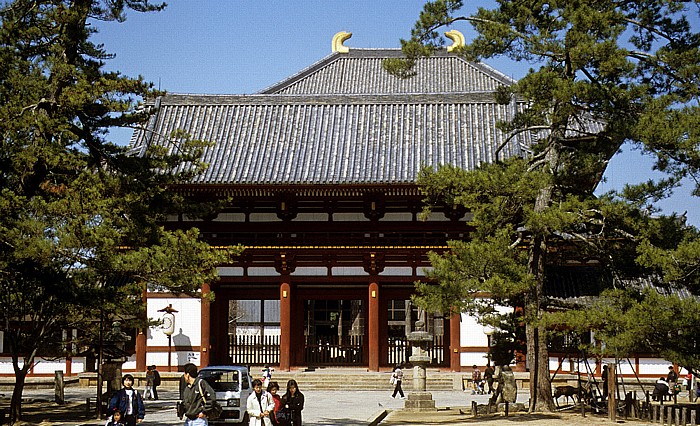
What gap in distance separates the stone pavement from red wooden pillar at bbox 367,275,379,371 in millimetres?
2807

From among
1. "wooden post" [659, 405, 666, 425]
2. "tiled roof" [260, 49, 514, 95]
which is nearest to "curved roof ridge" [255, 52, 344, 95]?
"tiled roof" [260, 49, 514, 95]

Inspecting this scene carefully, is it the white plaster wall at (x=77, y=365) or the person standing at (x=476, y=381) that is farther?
the white plaster wall at (x=77, y=365)

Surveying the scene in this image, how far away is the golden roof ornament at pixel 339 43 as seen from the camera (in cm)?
5538

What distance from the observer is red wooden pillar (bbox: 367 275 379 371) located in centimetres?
3170

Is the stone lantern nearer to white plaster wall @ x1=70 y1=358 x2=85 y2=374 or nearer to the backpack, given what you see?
the backpack

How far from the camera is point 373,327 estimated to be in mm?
31703

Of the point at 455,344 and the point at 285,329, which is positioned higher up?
the point at 285,329

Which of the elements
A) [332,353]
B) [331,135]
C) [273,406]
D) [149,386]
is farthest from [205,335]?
[273,406]

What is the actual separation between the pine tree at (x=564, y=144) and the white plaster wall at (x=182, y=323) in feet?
42.1

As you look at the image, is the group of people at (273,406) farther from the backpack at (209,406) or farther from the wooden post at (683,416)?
the wooden post at (683,416)

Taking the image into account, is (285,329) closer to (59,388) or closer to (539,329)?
(59,388)

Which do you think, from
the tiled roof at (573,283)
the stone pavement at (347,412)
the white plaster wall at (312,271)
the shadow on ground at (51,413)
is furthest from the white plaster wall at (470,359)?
the shadow on ground at (51,413)

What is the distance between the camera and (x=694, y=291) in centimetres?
1995

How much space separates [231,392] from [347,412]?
4.45 m
